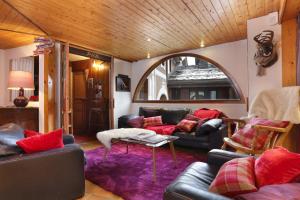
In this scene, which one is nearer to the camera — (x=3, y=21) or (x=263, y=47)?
(x=263, y=47)

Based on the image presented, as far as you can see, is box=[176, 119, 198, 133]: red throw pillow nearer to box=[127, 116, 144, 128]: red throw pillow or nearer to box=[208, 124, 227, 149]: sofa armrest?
box=[208, 124, 227, 149]: sofa armrest

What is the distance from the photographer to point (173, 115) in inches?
181

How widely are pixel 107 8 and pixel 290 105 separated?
105 inches

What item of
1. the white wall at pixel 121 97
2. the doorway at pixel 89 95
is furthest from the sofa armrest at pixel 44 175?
the white wall at pixel 121 97

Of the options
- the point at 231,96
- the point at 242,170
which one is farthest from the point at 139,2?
the point at 231,96

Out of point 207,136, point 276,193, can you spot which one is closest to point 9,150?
point 276,193

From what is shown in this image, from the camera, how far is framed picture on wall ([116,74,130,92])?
5.36 metres

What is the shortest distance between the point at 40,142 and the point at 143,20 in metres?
2.22

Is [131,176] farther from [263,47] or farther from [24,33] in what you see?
[24,33]

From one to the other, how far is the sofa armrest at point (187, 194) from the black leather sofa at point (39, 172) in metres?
1.11

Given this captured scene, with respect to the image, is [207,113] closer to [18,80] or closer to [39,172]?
[39,172]

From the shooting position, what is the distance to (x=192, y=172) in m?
1.53

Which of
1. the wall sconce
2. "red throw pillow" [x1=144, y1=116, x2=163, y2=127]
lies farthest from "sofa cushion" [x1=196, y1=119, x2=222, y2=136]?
the wall sconce

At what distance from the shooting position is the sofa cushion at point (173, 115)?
4516mm
